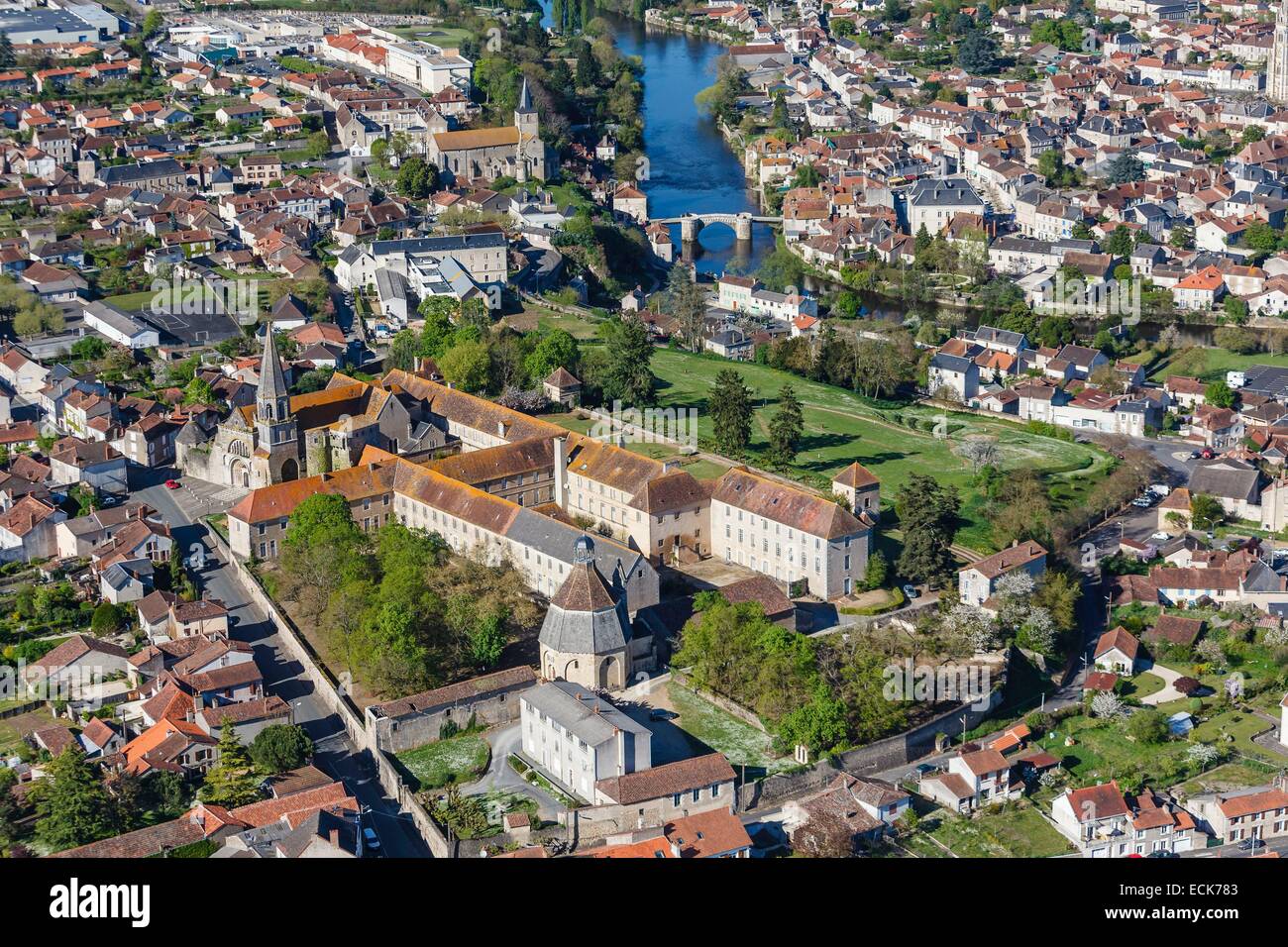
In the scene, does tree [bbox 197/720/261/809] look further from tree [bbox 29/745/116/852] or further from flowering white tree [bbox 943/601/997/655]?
flowering white tree [bbox 943/601/997/655]

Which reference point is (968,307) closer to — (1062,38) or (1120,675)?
(1120,675)

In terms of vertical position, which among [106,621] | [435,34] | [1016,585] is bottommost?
[106,621]

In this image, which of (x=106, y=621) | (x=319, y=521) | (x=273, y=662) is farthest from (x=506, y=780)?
(x=106, y=621)

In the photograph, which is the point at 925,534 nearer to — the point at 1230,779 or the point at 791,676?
the point at 791,676

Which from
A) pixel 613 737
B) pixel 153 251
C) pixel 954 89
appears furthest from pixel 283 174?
pixel 613 737

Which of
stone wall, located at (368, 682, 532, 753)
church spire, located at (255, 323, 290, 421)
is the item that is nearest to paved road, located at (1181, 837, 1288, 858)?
stone wall, located at (368, 682, 532, 753)
